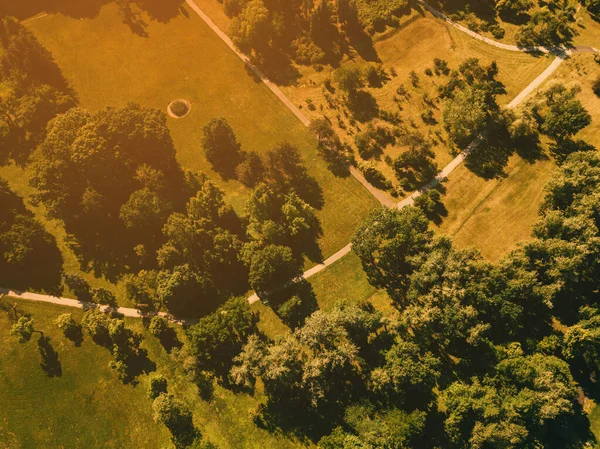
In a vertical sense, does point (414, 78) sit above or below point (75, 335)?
above

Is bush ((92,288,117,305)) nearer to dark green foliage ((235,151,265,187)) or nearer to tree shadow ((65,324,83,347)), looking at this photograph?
tree shadow ((65,324,83,347))

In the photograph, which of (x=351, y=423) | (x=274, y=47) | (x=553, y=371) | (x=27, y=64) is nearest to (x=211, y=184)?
(x=274, y=47)

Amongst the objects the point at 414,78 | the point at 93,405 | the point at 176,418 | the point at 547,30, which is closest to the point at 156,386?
the point at 176,418

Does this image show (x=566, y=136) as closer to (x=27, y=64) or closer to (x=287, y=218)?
(x=287, y=218)

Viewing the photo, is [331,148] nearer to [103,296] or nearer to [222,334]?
[222,334]

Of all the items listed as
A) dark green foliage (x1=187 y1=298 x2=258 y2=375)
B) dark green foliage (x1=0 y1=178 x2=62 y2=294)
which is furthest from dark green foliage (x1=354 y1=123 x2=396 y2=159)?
dark green foliage (x1=0 y1=178 x2=62 y2=294)

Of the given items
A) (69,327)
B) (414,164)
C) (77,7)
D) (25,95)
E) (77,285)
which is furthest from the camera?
(77,7)
